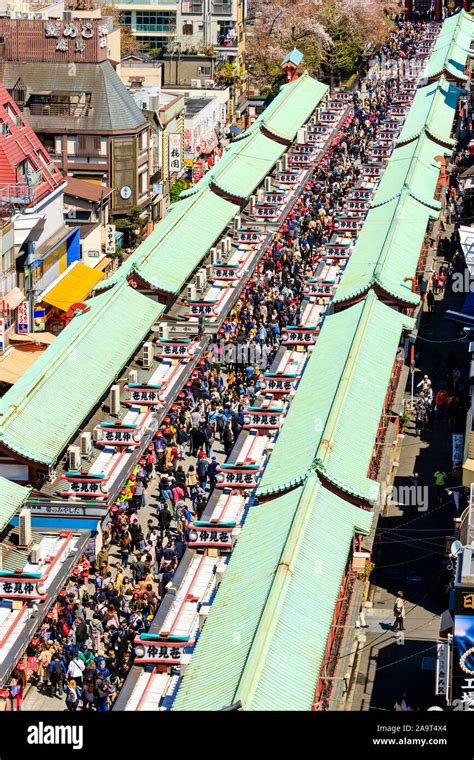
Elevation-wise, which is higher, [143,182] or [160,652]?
[143,182]

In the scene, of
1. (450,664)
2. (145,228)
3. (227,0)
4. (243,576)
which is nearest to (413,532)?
(243,576)

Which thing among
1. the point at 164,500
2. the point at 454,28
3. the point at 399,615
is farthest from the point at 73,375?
the point at 454,28

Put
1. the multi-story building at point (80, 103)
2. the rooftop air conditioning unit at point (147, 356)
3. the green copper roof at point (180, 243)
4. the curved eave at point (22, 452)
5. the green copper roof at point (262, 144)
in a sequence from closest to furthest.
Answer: the curved eave at point (22, 452) → the rooftop air conditioning unit at point (147, 356) → the green copper roof at point (180, 243) → the multi-story building at point (80, 103) → the green copper roof at point (262, 144)

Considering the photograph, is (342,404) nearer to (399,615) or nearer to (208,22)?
(399,615)

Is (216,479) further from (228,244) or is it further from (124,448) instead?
(228,244)

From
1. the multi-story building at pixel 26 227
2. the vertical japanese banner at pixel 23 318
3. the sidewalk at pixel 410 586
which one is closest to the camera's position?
the sidewalk at pixel 410 586

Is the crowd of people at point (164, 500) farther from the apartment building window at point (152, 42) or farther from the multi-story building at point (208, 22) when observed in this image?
the apartment building window at point (152, 42)

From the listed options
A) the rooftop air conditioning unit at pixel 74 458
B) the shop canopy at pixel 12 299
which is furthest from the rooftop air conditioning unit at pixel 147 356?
the rooftop air conditioning unit at pixel 74 458

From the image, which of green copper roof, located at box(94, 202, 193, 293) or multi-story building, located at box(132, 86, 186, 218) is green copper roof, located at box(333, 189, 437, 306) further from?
multi-story building, located at box(132, 86, 186, 218)
